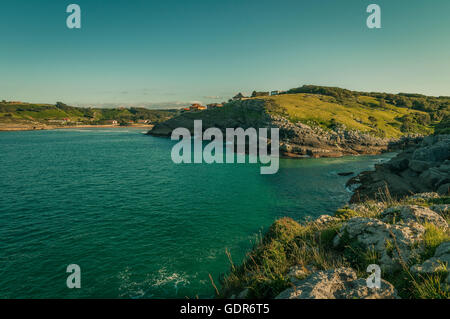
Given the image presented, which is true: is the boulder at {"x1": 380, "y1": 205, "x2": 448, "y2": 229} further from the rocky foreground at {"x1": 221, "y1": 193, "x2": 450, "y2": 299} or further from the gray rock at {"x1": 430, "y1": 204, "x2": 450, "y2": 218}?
the gray rock at {"x1": 430, "y1": 204, "x2": 450, "y2": 218}

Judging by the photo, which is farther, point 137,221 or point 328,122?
point 328,122

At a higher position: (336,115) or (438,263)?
(336,115)

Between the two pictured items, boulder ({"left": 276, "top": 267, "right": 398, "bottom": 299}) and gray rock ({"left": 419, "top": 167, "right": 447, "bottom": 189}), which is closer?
boulder ({"left": 276, "top": 267, "right": 398, "bottom": 299})

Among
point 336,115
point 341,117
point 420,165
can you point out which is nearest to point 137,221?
point 420,165

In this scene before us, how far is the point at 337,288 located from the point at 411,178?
1534 inches

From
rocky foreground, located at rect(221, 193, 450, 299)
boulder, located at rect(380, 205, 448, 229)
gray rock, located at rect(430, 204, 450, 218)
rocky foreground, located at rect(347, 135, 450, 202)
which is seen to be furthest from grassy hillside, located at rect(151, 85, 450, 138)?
rocky foreground, located at rect(221, 193, 450, 299)

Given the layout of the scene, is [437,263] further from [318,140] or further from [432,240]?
[318,140]

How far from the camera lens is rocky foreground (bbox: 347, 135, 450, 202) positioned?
1161 inches

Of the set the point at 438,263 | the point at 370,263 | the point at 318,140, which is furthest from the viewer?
the point at 318,140

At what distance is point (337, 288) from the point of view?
19.9ft

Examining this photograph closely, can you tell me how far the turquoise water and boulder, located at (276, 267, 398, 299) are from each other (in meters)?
10.7

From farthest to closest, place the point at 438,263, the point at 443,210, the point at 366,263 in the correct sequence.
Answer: the point at 443,210 → the point at 366,263 → the point at 438,263

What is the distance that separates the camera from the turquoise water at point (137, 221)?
16547 mm
